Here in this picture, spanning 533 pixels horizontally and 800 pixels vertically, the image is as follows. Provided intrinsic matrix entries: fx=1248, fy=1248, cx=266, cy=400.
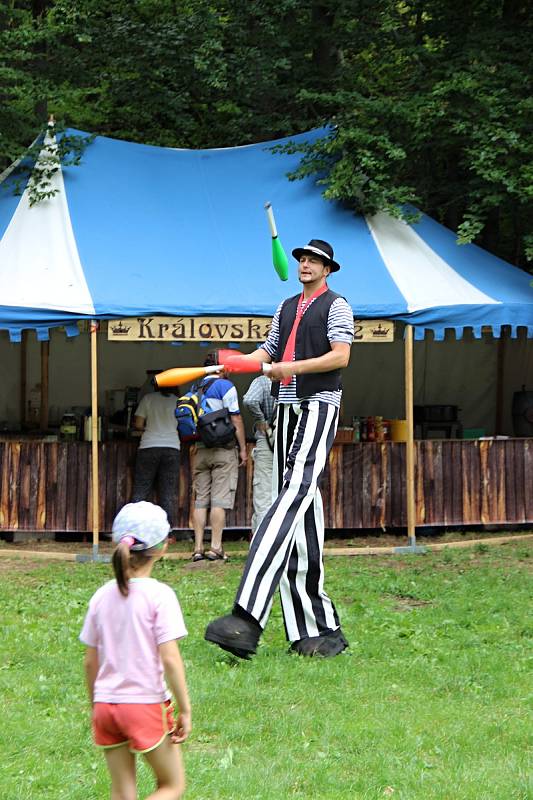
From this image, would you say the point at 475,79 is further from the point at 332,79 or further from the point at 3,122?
the point at 3,122

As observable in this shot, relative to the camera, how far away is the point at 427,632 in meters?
7.16

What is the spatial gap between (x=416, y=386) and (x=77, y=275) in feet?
18.1

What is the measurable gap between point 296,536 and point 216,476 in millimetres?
4402

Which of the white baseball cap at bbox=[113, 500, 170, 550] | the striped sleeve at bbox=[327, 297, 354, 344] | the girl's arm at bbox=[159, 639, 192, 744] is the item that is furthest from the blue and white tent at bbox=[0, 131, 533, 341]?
the girl's arm at bbox=[159, 639, 192, 744]

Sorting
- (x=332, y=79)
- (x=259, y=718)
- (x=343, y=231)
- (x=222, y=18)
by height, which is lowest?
(x=259, y=718)

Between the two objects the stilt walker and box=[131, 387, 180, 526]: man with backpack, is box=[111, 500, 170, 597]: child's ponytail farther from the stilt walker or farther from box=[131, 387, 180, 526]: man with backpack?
box=[131, 387, 180, 526]: man with backpack

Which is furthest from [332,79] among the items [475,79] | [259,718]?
[259,718]

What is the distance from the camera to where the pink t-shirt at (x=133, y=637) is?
11.6 ft

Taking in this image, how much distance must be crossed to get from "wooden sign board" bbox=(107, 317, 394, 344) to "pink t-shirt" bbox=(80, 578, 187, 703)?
274 inches

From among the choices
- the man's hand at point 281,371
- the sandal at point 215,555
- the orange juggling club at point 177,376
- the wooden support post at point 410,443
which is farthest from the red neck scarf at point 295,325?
the wooden support post at point 410,443

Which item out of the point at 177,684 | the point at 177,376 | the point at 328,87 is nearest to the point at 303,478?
the point at 177,376

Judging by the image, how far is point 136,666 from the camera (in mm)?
3541

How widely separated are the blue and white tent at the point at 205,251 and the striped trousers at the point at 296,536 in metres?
4.40

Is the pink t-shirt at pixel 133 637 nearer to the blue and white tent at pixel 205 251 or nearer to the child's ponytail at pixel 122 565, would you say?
the child's ponytail at pixel 122 565
